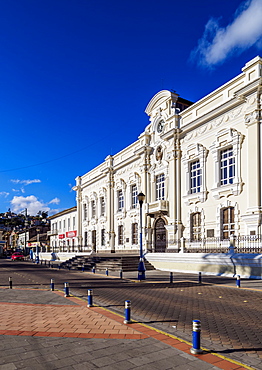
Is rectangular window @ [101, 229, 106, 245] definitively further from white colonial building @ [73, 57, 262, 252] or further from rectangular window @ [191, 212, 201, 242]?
rectangular window @ [191, 212, 201, 242]

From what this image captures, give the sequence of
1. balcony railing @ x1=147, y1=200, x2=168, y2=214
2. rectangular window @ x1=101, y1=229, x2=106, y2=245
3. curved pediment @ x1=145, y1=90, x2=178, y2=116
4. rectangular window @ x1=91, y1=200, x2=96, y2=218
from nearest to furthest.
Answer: balcony railing @ x1=147, y1=200, x2=168, y2=214 → curved pediment @ x1=145, y1=90, x2=178, y2=116 → rectangular window @ x1=101, y1=229, x2=106, y2=245 → rectangular window @ x1=91, y1=200, x2=96, y2=218

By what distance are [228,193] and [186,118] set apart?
8275 millimetres

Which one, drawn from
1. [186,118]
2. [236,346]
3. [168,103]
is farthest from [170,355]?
[168,103]

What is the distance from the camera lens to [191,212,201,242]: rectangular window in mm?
25562

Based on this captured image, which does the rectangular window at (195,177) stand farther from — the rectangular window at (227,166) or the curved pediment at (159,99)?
the curved pediment at (159,99)

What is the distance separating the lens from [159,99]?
31281 mm

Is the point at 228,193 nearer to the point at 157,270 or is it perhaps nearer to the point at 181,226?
the point at 181,226

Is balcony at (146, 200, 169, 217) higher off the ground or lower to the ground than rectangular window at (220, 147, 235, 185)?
lower

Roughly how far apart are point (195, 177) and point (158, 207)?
14.6 ft

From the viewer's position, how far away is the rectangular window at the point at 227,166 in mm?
23125

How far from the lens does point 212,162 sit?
24.6 metres

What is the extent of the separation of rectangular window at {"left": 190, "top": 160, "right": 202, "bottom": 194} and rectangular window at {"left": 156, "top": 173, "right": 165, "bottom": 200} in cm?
420

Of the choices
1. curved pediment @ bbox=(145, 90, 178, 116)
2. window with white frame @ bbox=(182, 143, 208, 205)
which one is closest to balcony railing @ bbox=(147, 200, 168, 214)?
window with white frame @ bbox=(182, 143, 208, 205)

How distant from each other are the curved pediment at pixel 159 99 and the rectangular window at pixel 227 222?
1197 centimetres
